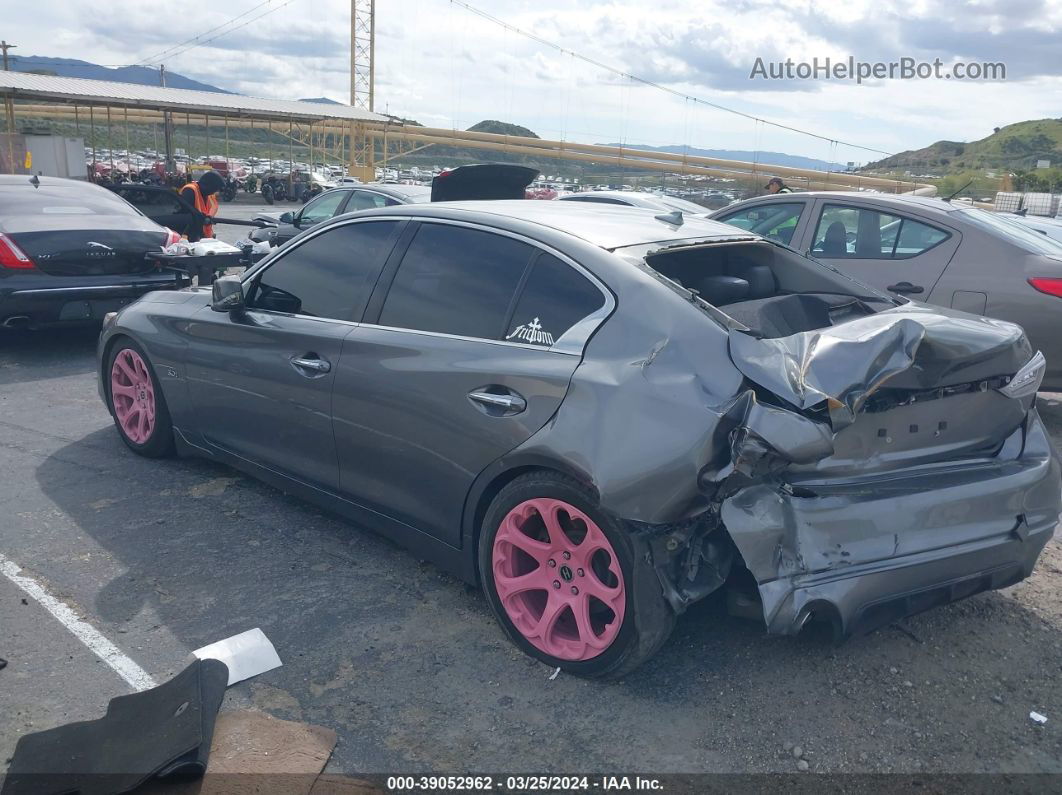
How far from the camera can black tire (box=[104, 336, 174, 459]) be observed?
531cm

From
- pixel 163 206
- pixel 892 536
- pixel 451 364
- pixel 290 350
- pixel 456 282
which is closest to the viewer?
pixel 892 536

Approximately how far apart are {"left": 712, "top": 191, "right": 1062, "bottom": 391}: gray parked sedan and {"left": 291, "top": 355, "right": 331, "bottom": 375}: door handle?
451cm

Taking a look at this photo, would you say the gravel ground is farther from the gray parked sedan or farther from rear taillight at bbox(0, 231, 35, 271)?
rear taillight at bbox(0, 231, 35, 271)

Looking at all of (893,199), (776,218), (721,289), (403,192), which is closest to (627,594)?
(721,289)

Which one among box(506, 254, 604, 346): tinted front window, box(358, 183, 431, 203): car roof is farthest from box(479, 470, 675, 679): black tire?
box(358, 183, 431, 203): car roof

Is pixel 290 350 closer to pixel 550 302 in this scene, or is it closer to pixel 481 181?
pixel 550 302

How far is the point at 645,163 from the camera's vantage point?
132ft

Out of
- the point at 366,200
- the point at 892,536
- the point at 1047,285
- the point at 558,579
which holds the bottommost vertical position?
the point at 558,579

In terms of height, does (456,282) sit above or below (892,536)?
above

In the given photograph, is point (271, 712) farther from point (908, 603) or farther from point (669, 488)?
point (908, 603)

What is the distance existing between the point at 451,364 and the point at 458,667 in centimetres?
115

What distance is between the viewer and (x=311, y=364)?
4.22 metres

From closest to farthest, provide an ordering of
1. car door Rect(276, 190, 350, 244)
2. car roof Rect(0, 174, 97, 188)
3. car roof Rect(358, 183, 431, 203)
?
car roof Rect(0, 174, 97, 188) → car roof Rect(358, 183, 431, 203) → car door Rect(276, 190, 350, 244)

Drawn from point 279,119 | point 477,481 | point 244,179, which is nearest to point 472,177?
point 477,481
